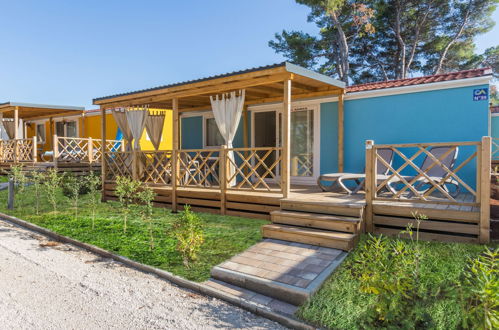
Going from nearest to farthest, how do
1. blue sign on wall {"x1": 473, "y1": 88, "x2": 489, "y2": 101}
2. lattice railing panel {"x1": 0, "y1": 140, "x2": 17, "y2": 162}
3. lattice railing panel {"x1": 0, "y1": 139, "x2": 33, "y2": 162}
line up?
blue sign on wall {"x1": 473, "y1": 88, "x2": 489, "y2": 101}
lattice railing panel {"x1": 0, "y1": 139, "x2": 33, "y2": 162}
lattice railing panel {"x1": 0, "y1": 140, "x2": 17, "y2": 162}

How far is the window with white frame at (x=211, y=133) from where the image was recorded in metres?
9.27

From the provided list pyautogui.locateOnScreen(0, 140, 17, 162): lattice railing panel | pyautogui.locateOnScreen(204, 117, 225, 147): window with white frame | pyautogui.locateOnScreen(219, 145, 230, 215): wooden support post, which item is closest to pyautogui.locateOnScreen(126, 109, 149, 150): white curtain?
pyautogui.locateOnScreen(204, 117, 225, 147): window with white frame

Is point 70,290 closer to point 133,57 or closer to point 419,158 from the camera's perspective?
point 419,158

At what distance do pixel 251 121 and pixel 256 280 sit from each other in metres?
5.48

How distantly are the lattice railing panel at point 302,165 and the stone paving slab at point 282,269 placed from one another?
3.39 metres

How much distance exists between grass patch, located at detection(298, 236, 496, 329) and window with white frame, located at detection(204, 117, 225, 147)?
6165 millimetres

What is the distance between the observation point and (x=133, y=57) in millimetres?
19078

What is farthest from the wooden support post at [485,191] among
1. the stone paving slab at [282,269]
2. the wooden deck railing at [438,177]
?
the stone paving slab at [282,269]

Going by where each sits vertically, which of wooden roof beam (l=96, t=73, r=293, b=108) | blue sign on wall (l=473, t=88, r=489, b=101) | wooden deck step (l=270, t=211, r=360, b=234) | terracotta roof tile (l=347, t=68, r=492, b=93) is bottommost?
wooden deck step (l=270, t=211, r=360, b=234)

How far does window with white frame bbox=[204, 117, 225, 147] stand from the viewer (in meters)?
9.27

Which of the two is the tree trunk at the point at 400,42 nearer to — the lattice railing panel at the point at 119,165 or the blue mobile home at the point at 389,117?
the blue mobile home at the point at 389,117

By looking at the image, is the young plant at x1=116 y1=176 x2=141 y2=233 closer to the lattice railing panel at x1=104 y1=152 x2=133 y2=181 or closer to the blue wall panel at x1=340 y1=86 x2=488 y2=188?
the lattice railing panel at x1=104 y1=152 x2=133 y2=181

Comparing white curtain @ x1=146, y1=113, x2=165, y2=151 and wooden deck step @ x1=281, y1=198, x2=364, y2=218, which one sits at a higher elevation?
white curtain @ x1=146, y1=113, x2=165, y2=151

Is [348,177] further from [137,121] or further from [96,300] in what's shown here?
[137,121]
